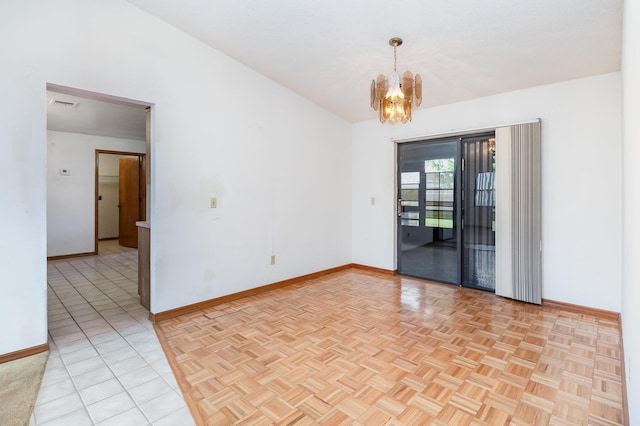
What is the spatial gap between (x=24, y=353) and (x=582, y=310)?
508 cm

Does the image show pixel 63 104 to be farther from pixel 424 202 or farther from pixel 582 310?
pixel 582 310

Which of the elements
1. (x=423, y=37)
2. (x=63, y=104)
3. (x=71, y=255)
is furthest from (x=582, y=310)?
(x=71, y=255)

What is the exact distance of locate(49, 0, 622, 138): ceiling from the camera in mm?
2482

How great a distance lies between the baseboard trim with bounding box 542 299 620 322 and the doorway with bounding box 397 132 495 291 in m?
0.65

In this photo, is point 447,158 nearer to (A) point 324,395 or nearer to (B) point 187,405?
(A) point 324,395

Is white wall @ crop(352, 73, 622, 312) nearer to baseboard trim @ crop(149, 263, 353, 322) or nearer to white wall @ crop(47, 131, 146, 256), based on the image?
baseboard trim @ crop(149, 263, 353, 322)

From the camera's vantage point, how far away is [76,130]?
6090 millimetres

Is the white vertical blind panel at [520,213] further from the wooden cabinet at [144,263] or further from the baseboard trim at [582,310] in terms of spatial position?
the wooden cabinet at [144,263]

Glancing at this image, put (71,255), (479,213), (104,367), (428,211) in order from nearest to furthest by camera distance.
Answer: (104,367)
(479,213)
(428,211)
(71,255)

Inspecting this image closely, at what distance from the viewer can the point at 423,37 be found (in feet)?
9.37

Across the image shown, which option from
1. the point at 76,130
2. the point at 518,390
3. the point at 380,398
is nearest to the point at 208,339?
the point at 380,398

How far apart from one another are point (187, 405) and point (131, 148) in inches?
261

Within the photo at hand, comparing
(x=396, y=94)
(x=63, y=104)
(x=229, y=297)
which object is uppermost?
(x=63, y=104)

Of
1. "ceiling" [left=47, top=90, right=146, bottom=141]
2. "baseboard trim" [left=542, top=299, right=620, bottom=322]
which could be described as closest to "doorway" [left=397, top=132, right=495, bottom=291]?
"baseboard trim" [left=542, top=299, right=620, bottom=322]
